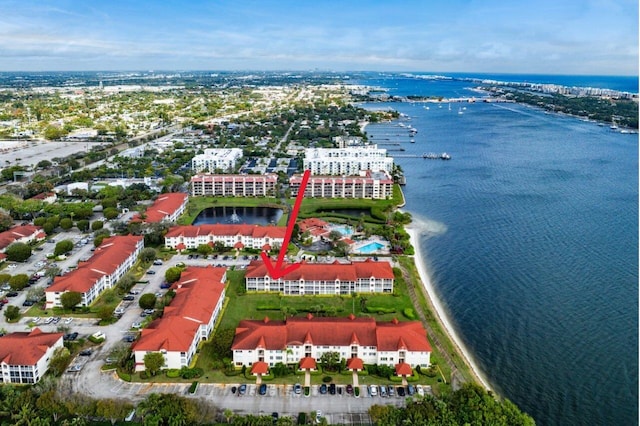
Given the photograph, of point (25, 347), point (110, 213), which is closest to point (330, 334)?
point (25, 347)

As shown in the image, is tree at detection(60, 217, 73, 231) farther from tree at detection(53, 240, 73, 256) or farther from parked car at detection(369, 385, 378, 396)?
parked car at detection(369, 385, 378, 396)

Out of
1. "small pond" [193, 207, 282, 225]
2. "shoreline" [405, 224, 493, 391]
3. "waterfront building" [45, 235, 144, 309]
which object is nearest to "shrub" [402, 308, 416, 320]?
"shoreline" [405, 224, 493, 391]

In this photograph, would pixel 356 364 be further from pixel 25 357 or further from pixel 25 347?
pixel 25 347

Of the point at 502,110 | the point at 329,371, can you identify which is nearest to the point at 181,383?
the point at 329,371

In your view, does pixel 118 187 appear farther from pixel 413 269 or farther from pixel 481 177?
pixel 481 177

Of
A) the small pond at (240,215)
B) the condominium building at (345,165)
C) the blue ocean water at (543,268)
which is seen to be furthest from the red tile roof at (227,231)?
the condominium building at (345,165)
